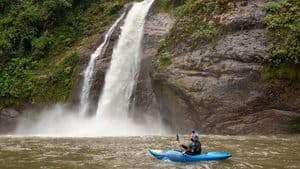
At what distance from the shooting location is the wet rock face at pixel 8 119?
2571 centimetres

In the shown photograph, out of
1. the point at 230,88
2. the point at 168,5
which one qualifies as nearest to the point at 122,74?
the point at 168,5

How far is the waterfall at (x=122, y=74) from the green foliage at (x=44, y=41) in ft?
7.56

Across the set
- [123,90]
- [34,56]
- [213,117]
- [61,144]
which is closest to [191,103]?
[213,117]

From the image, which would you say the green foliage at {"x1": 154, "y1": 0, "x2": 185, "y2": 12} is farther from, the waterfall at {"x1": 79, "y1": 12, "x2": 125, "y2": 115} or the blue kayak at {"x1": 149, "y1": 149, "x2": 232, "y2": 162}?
the blue kayak at {"x1": 149, "y1": 149, "x2": 232, "y2": 162}

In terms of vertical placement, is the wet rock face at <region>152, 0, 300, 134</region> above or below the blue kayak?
above

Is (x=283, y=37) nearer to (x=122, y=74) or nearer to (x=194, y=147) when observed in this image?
(x=122, y=74)

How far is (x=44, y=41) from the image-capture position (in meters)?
28.8

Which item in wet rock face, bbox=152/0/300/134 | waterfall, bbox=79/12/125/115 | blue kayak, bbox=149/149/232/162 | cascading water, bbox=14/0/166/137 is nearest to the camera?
blue kayak, bbox=149/149/232/162

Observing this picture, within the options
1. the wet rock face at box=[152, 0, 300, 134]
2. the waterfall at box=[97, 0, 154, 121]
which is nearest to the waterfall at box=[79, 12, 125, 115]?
the waterfall at box=[97, 0, 154, 121]

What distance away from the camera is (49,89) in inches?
1033

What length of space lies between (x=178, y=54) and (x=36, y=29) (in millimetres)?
10611

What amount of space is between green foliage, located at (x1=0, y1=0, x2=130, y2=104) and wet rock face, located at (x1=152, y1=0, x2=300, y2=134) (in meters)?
6.55

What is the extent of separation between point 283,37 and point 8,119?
14021 mm

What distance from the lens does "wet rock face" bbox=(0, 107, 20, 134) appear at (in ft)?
84.4
